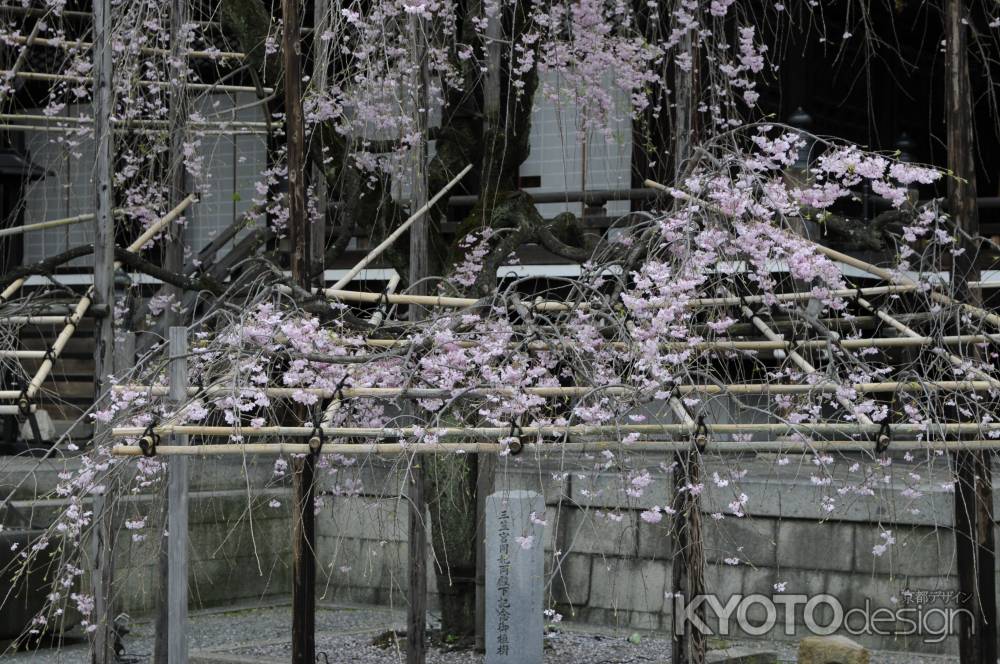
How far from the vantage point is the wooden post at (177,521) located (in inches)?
234

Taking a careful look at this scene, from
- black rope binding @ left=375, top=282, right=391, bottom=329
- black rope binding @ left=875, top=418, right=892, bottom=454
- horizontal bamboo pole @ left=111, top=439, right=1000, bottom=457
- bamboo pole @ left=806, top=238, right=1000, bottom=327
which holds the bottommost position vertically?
horizontal bamboo pole @ left=111, top=439, right=1000, bottom=457

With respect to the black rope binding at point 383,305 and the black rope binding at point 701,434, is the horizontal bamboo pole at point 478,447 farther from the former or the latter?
the black rope binding at point 383,305

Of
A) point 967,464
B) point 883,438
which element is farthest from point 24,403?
point 967,464

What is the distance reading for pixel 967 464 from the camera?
680cm

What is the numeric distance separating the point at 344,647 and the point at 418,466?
266 centimetres

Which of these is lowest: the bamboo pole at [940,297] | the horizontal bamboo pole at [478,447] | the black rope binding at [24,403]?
the black rope binding at [24,403]

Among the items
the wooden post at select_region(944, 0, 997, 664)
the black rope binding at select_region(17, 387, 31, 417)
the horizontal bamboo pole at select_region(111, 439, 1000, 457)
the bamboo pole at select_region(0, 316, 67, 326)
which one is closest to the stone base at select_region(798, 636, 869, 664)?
the wooden post at select_region(944, 0, 997, 664)

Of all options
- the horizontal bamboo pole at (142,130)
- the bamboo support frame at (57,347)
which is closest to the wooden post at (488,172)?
the horizontal bamboo pole at (142,130)

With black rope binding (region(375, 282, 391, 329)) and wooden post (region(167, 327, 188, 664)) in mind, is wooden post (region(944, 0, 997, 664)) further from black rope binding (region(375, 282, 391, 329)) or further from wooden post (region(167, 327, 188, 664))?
wooden post (region(167, 327, 188, 664))

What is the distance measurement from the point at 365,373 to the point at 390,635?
391 cm

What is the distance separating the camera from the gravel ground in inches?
354

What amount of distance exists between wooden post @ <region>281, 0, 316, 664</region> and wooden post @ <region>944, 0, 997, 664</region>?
11.3 ft

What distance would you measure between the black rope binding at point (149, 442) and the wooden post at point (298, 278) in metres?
1.00

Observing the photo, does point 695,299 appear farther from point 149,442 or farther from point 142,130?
point 142,130
